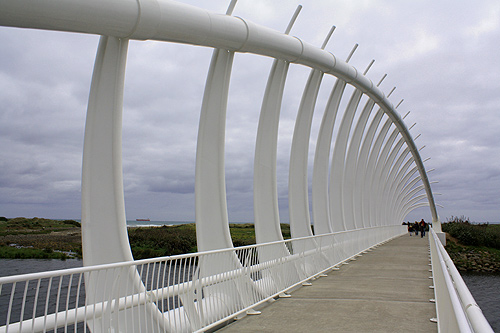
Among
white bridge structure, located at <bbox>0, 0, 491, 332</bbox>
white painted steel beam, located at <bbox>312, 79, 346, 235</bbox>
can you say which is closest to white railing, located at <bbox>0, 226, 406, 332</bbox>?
white bridge structure, located at <bbox>0, 0, 491, 332</bbox>

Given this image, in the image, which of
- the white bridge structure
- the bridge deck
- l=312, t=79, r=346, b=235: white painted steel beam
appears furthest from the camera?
l=312, t=79, r=346, b=235: white painted steel beam

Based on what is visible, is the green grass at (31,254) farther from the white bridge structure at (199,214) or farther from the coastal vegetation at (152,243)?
the white bridge structure at (199,214)

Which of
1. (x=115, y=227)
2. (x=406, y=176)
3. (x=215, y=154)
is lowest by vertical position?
(x=115, y=227)

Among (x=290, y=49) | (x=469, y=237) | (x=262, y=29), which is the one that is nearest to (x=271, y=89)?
(x=290, y=49)

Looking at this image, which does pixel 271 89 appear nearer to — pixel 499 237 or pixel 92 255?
pixel 92 255

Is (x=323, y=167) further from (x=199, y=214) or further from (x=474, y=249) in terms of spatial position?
(x=474, y=249)

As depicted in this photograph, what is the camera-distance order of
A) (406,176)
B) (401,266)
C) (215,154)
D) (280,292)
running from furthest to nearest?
(406,176) → (401,266) → (215,154) → (280,292)

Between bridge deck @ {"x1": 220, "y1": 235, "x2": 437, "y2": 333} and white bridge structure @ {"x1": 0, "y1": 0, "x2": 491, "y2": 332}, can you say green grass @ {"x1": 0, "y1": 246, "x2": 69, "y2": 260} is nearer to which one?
white bridge structure @ {"x1": 0, "y1": 0, "x2": 491, "y2": 332}

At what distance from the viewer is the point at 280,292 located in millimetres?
8859

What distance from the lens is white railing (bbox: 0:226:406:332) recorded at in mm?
4051

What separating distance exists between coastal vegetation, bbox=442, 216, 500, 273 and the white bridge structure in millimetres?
29733

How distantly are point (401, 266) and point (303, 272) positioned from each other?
18.0ft


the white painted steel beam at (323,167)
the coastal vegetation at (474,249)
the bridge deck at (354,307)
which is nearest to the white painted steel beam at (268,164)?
the bridge deck at (354,307)

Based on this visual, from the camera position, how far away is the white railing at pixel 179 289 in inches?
159
